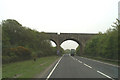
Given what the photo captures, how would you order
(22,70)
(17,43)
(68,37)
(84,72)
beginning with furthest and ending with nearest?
(68,37), (17,43), (22,70), (84,72)

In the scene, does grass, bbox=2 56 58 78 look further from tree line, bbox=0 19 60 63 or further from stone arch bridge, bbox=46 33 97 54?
stone arch bridge, bbox=46 33 97 54

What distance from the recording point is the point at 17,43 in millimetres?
44219

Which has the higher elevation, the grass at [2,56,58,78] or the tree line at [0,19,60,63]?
the tree line at [0,19,60,63]

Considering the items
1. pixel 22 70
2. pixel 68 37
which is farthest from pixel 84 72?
pixel 68 37

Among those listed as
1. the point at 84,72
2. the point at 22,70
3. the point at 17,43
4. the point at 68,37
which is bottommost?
the point at 22,70

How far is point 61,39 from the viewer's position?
261 feet

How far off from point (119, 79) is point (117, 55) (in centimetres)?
2266

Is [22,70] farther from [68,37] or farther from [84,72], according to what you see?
[68,37]

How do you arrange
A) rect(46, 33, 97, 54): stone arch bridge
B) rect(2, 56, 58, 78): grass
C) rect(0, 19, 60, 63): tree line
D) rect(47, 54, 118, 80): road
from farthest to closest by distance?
1. rect(46, 33, 97, 54): stone arch bridge
2. rect(0, 19, 60, 63): tree line
3. rect(2, 56, 58, 78): grass
4. rect(47, 54, 118, 80): road

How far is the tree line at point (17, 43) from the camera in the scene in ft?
97.2

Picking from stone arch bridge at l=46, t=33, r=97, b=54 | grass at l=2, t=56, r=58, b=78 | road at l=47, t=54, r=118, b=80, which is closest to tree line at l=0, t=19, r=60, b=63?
grass at l=2, t=56, r=58, b=78

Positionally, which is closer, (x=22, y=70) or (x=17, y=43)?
(x=22, y=70)

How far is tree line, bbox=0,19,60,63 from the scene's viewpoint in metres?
29.6

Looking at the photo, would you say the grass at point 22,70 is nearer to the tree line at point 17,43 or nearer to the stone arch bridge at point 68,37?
the tree line at point 17,43
